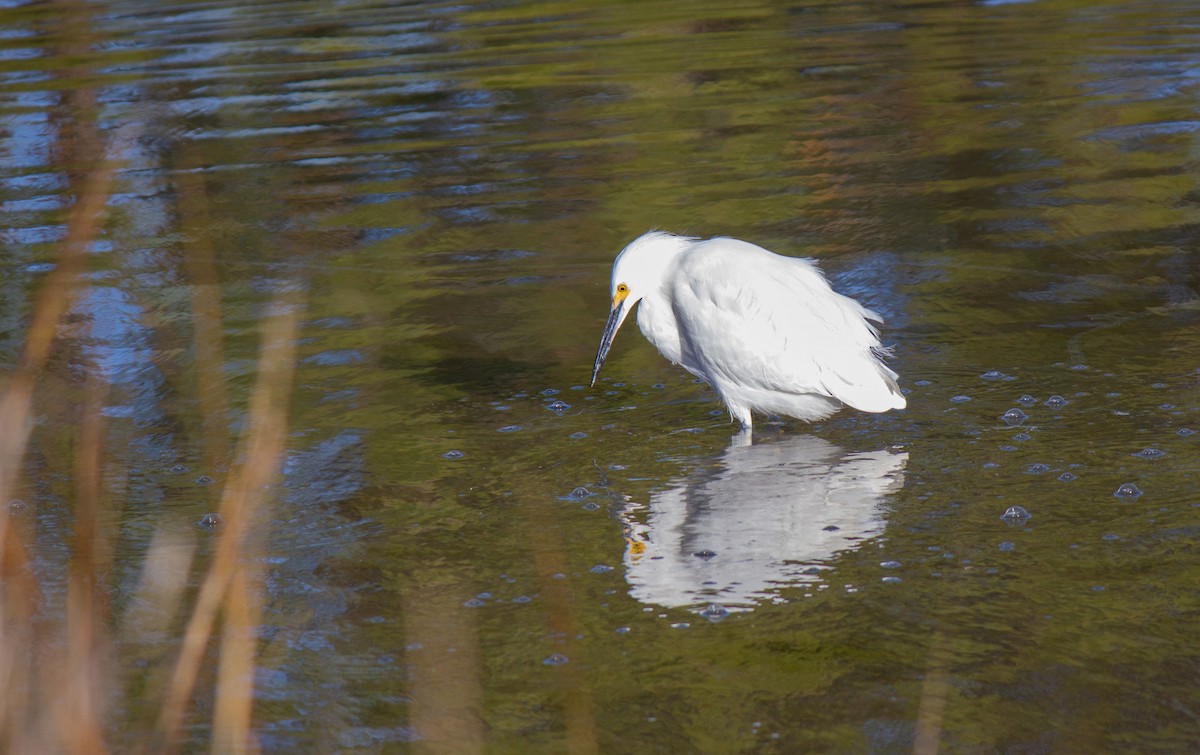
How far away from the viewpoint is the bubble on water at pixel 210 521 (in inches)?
184

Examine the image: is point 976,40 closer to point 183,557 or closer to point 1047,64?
point 1047,64

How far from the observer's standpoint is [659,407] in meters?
5.68

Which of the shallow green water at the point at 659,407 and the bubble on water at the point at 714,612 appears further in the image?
the bubble on water at the point at 714,612

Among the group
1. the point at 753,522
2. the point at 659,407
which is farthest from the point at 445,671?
the point at 659,407

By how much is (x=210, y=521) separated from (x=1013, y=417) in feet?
9.54

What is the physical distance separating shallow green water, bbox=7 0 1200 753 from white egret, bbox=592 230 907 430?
0.21m

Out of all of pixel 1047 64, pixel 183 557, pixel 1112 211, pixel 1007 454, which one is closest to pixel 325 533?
pixel 183 557

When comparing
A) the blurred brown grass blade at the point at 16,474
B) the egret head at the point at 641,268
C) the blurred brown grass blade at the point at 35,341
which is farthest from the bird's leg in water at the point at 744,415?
the blurred brown grass blade at the point at 35,341

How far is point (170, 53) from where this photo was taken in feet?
49.9

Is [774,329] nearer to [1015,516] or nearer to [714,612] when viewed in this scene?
[1015,516]

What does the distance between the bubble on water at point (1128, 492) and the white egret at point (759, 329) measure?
850 mm

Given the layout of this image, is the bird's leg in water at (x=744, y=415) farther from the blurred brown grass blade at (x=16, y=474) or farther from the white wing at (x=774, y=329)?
the blurred brown grass blade at (x=16, y=474)

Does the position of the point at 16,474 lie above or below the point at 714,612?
above

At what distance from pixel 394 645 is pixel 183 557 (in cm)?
86
